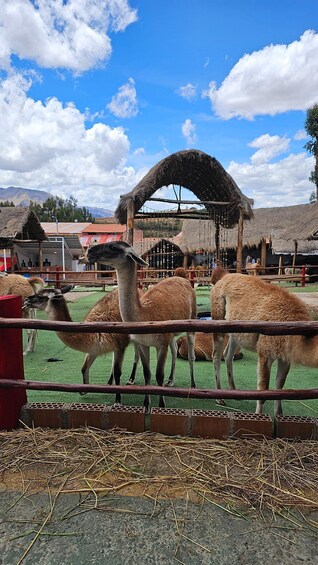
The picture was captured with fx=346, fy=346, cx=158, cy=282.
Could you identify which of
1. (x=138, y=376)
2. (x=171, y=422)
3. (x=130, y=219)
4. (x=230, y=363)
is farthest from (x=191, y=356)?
(x=130, y=219)

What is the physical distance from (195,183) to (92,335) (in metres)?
8.84

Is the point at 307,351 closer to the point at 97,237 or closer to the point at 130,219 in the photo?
the point at 130,219

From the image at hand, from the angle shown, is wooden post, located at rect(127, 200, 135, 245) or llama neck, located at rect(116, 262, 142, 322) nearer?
llama neck, located at rect(116, 262, 142, 322)

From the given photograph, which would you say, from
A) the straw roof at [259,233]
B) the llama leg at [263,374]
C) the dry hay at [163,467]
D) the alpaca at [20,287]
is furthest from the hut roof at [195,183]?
the straw roof at [259,233]

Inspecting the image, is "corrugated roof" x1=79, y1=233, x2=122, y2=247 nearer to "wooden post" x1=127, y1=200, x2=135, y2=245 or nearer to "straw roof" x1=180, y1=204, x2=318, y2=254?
"straw roof" x1=180, y1=204, x2=318, y2=254

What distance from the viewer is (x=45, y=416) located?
3150mm

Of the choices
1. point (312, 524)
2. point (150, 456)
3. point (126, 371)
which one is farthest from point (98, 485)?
point (126, 371)

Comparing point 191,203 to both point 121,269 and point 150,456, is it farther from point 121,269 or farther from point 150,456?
point 150,456

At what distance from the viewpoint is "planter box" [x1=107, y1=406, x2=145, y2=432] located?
3035 mm

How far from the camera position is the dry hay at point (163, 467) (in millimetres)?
2301

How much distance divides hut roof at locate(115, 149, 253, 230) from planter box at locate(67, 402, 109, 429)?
24.0 ft

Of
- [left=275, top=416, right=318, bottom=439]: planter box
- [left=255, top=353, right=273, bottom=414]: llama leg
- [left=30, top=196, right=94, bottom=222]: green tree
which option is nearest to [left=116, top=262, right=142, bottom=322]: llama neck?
[left=255, top=353, right=273, bottom=414]: llama leg

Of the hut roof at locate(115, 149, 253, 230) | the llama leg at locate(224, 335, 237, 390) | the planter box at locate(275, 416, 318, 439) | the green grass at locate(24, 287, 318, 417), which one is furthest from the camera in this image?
the hut roof at locate(115, 149, 253, 230)

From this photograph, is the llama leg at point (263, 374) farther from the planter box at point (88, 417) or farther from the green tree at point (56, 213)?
the green tree at point (56, 213)
